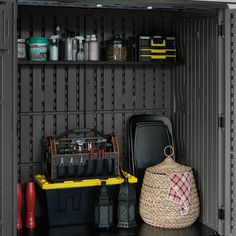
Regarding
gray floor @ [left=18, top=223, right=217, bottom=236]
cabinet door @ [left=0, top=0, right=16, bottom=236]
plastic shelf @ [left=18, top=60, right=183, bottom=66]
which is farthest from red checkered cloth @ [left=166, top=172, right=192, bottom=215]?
cabinet door @ [left=0, top=0, right=16, bottom=236]

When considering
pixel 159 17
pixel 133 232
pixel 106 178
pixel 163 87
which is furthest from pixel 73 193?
pixel 159 17

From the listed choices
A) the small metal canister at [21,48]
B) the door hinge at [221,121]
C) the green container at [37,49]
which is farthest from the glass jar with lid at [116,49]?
the door hinge at [221,121]

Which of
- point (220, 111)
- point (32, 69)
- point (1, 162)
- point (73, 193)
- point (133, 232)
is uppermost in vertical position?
point (32, 69)

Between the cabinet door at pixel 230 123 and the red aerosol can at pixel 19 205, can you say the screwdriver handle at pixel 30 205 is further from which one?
the cabinet door at pixel 230 123

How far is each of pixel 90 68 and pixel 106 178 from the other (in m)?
0.85

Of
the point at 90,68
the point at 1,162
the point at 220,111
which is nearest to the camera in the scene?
the point at 1,162

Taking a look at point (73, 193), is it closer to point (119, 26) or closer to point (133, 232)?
point (133, 232)

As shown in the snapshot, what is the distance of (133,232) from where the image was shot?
3.44 meters

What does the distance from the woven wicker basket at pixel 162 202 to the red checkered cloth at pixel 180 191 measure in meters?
0.02

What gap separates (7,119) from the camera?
286cm

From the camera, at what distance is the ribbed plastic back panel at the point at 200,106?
11.3 ft

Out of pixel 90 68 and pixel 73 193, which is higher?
pixel 90 68

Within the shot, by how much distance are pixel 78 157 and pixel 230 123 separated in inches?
42.0

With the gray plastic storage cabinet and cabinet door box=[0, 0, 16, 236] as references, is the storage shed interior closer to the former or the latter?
the gray plastic storage cabinet
